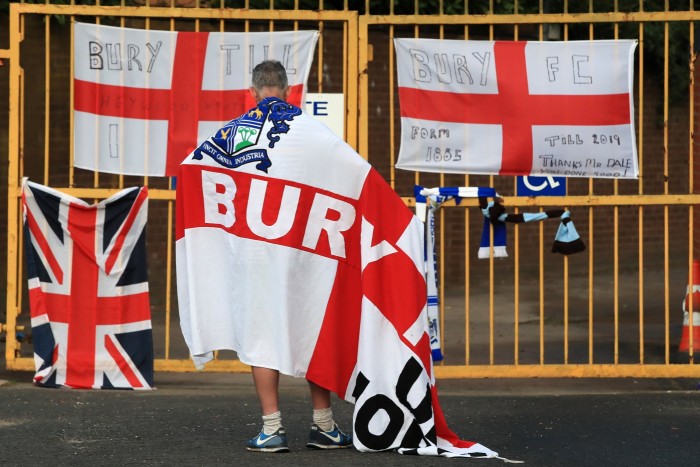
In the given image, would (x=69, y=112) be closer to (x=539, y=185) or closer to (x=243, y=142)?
(x=539, y=185)

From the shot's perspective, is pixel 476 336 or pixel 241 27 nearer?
pixel 476 336

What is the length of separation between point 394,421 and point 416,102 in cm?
278

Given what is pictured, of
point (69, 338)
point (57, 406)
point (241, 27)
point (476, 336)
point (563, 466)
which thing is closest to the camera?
point (563, 466)

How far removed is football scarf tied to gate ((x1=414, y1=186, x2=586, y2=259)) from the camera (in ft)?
26.0

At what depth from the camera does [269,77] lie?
5988 millimetres

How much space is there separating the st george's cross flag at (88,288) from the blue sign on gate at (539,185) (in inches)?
90.7

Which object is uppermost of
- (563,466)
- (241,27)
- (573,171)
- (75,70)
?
(241,27)

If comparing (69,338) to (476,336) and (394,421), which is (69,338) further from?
(476,336)

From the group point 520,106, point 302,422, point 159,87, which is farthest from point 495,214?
point 159,87

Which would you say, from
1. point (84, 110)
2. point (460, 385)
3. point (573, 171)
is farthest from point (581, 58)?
point (84, 110)

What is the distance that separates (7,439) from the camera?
6.25 meters

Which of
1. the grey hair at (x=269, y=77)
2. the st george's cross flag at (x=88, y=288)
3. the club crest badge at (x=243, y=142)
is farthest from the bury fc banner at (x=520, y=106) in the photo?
the club crest badge at (x=243, y=142)

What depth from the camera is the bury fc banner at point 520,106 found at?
8117mm

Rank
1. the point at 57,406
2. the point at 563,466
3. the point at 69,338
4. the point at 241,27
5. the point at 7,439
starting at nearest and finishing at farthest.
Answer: the point at 563,466
the point at 7,439
the point at 57,406
the point at 69,338
the point at 241,27
